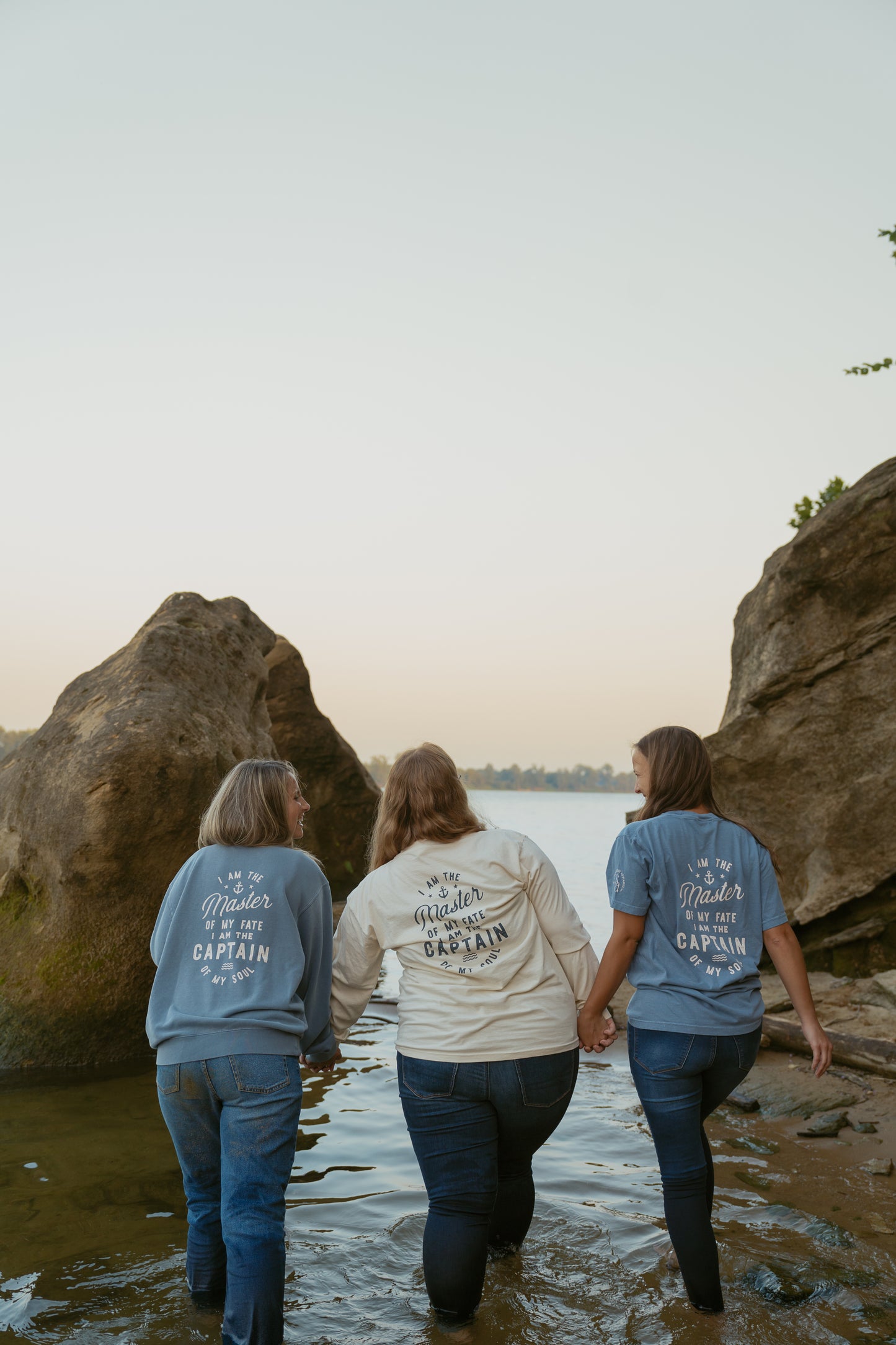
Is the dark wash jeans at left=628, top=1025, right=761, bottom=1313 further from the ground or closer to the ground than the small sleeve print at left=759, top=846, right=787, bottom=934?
Result: closer to the ground

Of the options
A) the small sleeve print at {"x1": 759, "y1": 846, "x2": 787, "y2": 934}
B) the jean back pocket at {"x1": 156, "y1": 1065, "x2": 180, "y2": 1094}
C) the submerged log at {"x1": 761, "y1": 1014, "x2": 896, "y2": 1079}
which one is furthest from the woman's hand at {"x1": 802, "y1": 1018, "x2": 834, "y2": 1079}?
the submerged log at {"x1": 761, "y1": 1014, "x2": 896, "y2": 1079}

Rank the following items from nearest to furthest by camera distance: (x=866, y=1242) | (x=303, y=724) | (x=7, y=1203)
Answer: (x=866, y=1242), (x=7, y=1203), (x=303, y=724)

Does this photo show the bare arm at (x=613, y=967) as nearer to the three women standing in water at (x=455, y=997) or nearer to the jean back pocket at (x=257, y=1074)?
the three women standing in water at (x=455, y=997)

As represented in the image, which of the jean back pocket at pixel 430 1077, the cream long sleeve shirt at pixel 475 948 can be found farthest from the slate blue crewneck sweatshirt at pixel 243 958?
the jean back pocket at pixel 430 1077

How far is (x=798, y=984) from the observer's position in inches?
149

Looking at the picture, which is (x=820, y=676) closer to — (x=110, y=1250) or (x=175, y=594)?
(x=175, y=594)

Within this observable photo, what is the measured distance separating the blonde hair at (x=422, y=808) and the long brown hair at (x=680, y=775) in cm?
71

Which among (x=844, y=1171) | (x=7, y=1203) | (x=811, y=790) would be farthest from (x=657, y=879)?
(x=811, y=790)

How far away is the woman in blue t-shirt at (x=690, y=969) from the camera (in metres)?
3.60

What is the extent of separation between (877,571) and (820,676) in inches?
41.6

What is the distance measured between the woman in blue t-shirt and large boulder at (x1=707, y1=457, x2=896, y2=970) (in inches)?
212

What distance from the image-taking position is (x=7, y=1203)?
4953mm

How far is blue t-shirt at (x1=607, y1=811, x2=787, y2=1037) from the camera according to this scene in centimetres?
365

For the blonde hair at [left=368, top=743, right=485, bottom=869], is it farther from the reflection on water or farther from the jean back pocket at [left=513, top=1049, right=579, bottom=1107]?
the reflection on water
